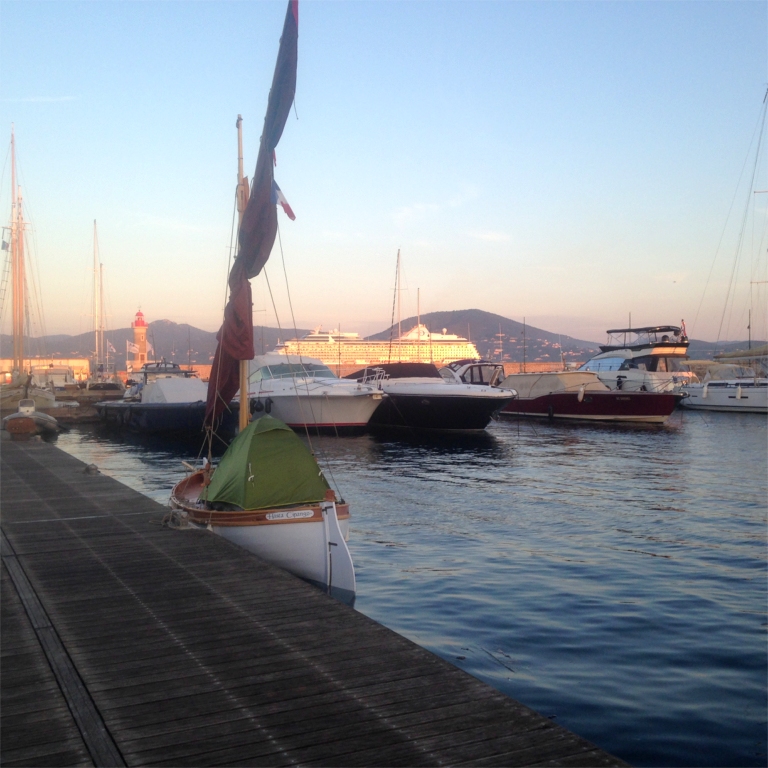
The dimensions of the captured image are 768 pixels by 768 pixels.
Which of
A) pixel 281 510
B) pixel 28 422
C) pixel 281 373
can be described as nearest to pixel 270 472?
pixel 281 510

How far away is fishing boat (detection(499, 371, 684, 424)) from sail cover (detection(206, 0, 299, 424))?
103 ft

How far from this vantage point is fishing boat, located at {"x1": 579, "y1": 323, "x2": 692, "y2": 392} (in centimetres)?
4850

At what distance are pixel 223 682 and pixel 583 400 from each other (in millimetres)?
37909

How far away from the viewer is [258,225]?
11.5 meters

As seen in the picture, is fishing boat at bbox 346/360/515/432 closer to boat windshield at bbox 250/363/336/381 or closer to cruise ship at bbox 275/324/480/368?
boat windshield at bbox 250/363/336/381

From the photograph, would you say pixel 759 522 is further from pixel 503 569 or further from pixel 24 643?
pixel 24 643

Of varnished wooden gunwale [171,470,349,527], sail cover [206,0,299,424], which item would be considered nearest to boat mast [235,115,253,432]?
sail cover [206,0,299,424]

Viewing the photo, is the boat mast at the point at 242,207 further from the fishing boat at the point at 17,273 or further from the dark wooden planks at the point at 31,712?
the fishing boat at the point at 17,273

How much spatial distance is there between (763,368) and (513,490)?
45.6 m

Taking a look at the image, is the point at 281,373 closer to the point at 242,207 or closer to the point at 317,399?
the point at 317,399

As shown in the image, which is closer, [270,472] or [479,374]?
[270,472]

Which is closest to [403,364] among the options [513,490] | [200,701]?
[513,490]

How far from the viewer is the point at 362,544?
13297 millimetres

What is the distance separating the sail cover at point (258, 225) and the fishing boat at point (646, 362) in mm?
38757
